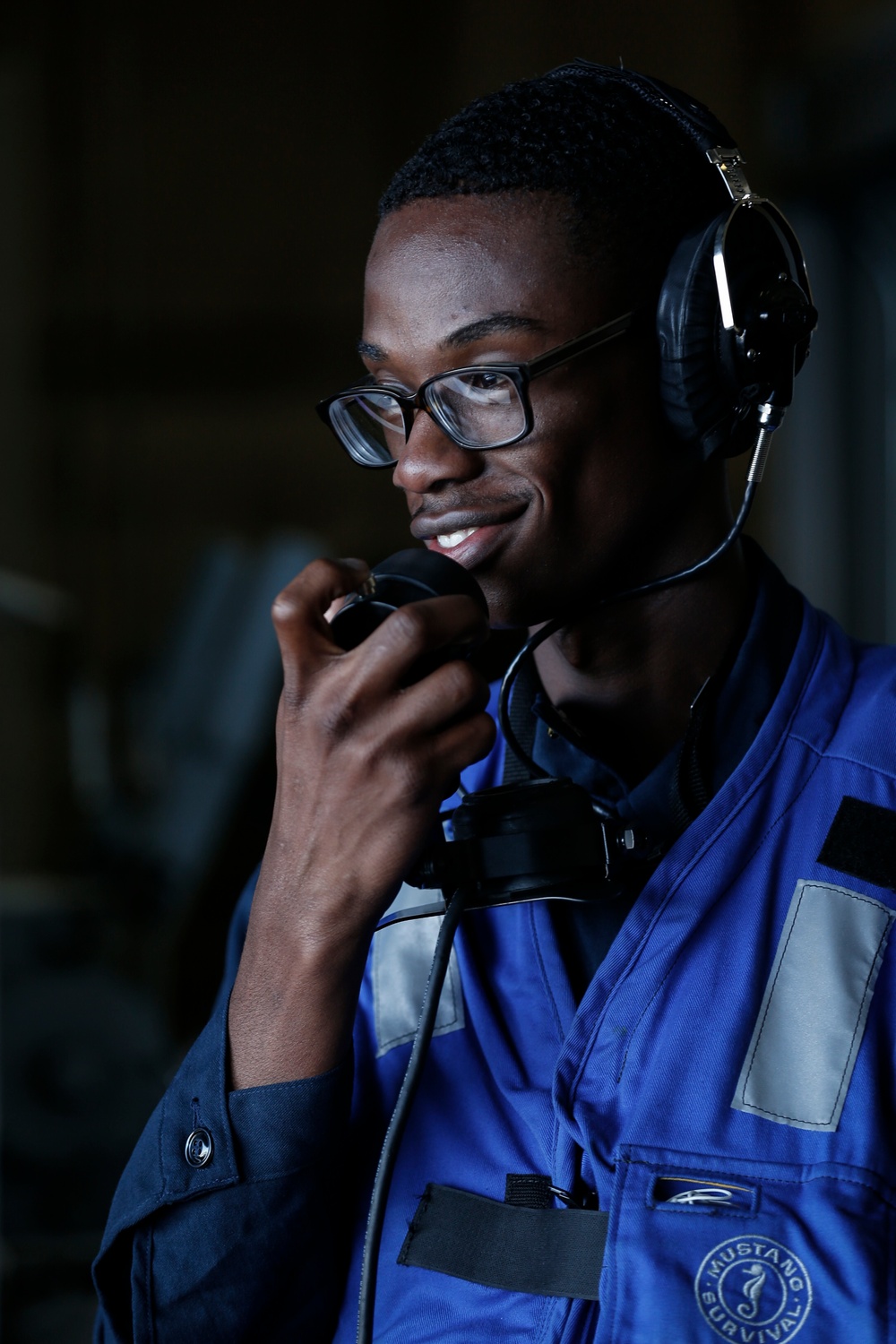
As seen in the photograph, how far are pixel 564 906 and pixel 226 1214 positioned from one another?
340mm

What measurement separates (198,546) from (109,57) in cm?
127

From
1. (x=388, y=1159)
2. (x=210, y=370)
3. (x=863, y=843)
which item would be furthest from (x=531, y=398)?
(x=210, y=370)

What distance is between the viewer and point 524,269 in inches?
36.9

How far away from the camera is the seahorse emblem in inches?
30.6

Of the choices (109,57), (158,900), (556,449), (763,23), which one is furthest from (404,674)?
(763,23)

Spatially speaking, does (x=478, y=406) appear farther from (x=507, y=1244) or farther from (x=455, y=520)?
(x=507, y=1244)

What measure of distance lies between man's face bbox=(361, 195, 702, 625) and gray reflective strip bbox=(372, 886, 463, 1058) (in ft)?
0.88

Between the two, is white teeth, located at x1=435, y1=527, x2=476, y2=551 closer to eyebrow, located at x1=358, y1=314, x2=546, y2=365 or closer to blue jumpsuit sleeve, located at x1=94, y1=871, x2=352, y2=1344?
eyebrow, located at x1=358, y1=314, x2=546, y2=365

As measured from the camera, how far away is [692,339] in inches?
37.9

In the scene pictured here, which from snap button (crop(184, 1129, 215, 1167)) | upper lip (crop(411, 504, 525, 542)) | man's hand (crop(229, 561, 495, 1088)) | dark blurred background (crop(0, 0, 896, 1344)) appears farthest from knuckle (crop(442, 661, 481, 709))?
dark blurred background (crop(0, 0, 896, 1344))

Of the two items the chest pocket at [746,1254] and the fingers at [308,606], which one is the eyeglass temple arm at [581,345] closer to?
the fingers at [308,606]

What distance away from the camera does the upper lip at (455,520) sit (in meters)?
0.96

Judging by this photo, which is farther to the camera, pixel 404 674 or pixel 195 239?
pixel 195 239

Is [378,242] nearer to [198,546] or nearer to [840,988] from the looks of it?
[840,988]
